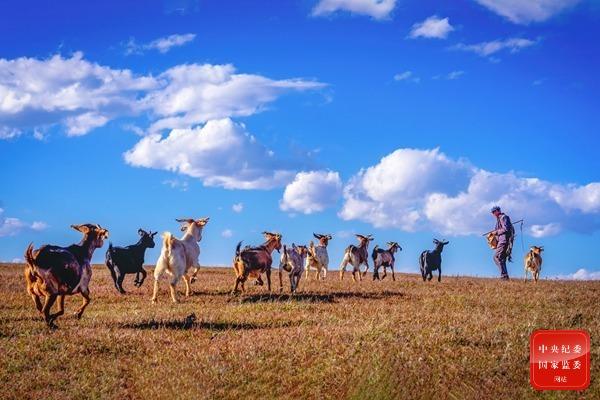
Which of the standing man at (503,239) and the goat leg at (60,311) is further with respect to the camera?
the standing man at (503,239)

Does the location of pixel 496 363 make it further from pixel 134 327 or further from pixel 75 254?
pixel 75 254

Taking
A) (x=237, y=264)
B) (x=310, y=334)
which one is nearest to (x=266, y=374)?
(x=310, y=334)

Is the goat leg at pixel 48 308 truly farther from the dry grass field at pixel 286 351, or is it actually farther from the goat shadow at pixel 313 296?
the goat shadow at pixel 313 296

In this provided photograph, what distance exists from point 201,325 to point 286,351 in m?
3.82

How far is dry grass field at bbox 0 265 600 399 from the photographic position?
961cm

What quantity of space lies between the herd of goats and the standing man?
13.6ft

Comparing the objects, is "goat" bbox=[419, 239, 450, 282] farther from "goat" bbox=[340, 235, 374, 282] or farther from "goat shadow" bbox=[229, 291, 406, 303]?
"goat shadow" bbox=[229, 291, 406, 303]

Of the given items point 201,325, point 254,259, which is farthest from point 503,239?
point 201,325

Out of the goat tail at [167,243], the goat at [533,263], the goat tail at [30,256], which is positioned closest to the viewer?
the goat tail at [30,256]

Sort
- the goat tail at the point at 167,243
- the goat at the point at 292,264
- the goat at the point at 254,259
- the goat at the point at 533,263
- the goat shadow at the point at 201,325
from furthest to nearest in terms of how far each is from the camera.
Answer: the goat at the point at 533,263 < the goat at the point at 292,264 < the goat at the point at 254,259 < the goat tail at the point at 167,243 < the goat shadow at the point at 201,325

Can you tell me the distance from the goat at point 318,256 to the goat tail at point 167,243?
11.7m

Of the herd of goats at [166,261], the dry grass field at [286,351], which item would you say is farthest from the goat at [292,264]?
the dry grass field at [286,351]

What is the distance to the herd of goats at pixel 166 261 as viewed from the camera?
13461 mm

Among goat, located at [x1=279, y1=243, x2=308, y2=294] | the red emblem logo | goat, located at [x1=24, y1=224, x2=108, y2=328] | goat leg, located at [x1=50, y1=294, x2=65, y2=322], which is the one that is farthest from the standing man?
goat leg, located at [x1=50, y1=294, x2=65, y2=322]
